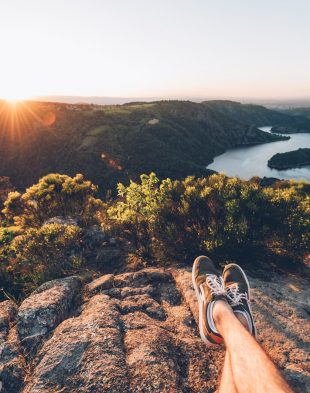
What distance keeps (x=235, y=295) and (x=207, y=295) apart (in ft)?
1.17

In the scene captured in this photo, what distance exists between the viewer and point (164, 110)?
4643 inches

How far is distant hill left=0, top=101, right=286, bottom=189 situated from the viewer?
60781 mm

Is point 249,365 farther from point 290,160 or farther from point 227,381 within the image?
point 290,160

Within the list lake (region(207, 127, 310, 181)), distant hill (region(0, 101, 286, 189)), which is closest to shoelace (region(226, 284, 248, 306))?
distant hill (region(0, 101, 286, 189))

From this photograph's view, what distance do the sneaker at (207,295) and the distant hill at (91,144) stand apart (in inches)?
2000

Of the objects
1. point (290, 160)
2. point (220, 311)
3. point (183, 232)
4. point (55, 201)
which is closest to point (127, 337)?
point (220, 311)

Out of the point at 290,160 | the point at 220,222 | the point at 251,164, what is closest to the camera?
the point at 220,222

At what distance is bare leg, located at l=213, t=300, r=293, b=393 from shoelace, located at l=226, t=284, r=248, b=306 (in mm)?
587

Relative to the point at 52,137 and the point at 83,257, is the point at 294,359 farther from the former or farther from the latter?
the point at 52,137

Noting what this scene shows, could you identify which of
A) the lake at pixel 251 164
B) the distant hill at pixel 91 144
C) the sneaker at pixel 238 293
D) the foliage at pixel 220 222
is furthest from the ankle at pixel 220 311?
the lake at pixel 251 164

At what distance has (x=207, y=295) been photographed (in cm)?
381

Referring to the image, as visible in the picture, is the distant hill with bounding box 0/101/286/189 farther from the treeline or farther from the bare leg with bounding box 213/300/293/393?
the bare leg with bounding box 213/300/293/393

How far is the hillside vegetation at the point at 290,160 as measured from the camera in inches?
3352

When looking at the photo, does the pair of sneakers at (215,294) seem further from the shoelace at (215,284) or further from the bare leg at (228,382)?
the bare leg at (228,382)
